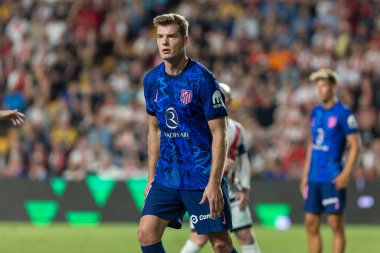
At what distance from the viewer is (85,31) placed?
2048 cm

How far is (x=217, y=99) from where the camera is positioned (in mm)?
7062

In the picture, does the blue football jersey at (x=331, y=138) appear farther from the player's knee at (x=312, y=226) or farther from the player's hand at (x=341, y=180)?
the player's knee at (x=312, y=226)

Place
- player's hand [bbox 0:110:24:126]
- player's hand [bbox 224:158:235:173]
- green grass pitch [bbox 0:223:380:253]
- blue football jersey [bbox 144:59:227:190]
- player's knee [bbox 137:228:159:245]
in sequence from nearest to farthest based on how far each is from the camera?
blue football jersey [bbox 144:59:227:190]
player's knee [bbox 137:228:159:245]
player's hand [bbox 0:110:24:126]
player's hand [bbox 224:158:235:173]
green grass pitch [bbox 0:223:380:253]

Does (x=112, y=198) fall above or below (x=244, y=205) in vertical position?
below

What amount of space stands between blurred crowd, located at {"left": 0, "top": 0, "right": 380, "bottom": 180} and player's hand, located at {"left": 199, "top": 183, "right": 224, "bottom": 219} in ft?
32.9

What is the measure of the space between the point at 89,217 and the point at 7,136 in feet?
10.8

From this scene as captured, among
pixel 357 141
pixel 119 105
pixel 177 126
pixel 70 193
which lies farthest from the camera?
pixel 119 105

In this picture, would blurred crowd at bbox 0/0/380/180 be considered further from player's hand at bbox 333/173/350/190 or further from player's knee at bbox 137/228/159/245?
player's knee at bbox 137/228/159/245

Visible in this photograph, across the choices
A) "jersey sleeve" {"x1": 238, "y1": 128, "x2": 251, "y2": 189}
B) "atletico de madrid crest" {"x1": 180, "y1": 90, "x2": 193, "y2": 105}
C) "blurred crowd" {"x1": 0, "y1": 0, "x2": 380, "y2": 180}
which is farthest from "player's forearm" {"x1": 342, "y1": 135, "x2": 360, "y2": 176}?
"blurred crowd" {"x1": 0, "y1": 0, "x2": 380, "y2": 180}

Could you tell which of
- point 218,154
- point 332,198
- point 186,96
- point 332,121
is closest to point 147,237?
point 218,154

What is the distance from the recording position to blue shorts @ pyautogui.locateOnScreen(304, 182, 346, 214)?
413 inches

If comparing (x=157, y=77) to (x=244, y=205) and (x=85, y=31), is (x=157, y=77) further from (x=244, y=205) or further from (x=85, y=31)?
(x=85, y=31)

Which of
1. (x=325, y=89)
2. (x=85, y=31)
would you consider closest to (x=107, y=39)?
(x=85, y=31)

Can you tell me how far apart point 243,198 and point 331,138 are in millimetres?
1497
